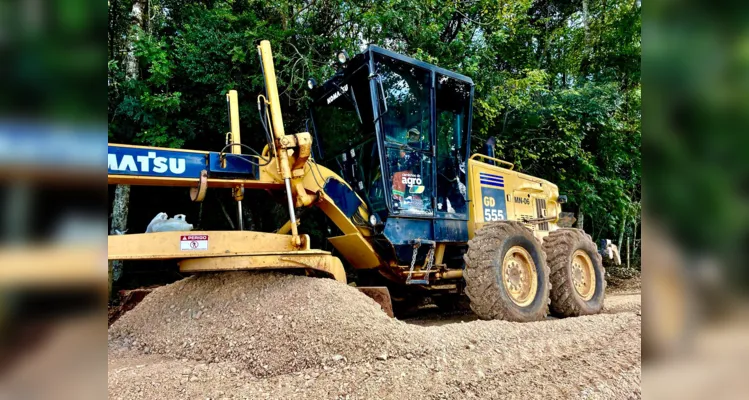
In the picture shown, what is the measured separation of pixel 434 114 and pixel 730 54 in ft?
15.0

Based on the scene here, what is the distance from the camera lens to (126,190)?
6625 millimetres

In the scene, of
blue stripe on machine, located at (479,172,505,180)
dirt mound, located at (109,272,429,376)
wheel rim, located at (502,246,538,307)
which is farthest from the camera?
blue stripe on machine, located at (479,172,505,180)

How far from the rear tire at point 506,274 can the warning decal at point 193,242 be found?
2551 millimetres

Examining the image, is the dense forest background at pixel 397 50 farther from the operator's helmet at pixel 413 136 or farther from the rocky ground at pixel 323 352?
the rocky ground at pixel 323 352

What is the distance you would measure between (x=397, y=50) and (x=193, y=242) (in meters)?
6.54

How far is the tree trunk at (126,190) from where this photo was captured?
21.6 ft

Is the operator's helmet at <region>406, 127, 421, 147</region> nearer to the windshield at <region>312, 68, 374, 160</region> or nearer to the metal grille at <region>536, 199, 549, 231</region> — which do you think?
the windshield at <region>312, 68, 374, 160</region>

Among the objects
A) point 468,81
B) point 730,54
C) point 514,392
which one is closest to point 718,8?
point 730,54

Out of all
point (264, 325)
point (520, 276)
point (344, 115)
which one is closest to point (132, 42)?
point (344, 115)

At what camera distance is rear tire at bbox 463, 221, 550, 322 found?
451 centimetres

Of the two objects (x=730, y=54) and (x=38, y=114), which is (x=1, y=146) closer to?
(x=38, y=114)

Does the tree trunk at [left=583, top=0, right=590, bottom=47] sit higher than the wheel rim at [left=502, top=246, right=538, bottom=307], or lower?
higher

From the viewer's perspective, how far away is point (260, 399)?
8.02ft

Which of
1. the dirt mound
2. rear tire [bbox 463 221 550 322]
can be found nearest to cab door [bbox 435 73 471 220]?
rear tire [bbox 463 221 550 322]
